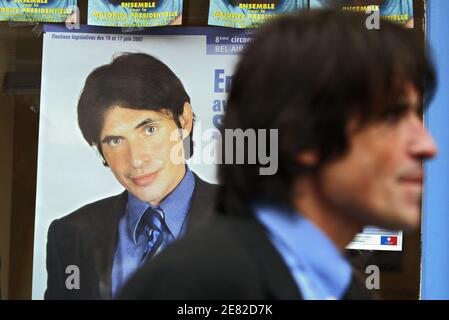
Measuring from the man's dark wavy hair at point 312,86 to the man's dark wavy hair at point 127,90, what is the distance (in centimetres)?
208

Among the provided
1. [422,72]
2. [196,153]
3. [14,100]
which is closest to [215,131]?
[196,153]

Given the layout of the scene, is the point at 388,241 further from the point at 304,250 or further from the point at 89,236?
the point at 304,250

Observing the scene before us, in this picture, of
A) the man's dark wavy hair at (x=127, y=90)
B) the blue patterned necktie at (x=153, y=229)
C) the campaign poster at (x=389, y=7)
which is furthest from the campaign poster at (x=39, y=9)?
the campaign poster at (x=389, y=7)

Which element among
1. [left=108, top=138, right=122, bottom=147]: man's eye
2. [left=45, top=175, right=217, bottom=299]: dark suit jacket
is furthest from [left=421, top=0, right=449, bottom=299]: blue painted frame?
[left=108, top=138, right=122, bottom=147]: man's eye

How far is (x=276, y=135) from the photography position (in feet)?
4.25

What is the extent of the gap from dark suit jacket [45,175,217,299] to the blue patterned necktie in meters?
0.14

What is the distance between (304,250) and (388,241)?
2.27 metres

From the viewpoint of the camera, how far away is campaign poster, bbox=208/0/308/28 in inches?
132

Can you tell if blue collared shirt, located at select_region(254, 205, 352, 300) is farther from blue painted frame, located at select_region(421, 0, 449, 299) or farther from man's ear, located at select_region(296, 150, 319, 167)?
blue painted frame, located at select_region(421, 0, 449, 299)

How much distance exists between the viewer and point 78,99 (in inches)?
134

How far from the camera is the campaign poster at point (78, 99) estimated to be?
3.40 metres

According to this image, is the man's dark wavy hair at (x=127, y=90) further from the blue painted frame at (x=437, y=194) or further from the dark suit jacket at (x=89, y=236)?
the blue painted frame at (x=437, y=194)

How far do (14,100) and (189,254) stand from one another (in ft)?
8.20

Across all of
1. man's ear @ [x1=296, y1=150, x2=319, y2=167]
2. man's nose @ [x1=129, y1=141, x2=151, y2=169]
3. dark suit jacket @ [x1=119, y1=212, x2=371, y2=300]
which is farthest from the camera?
man's nose @ [x1=129, y1=141, x2=151, y2=169]
